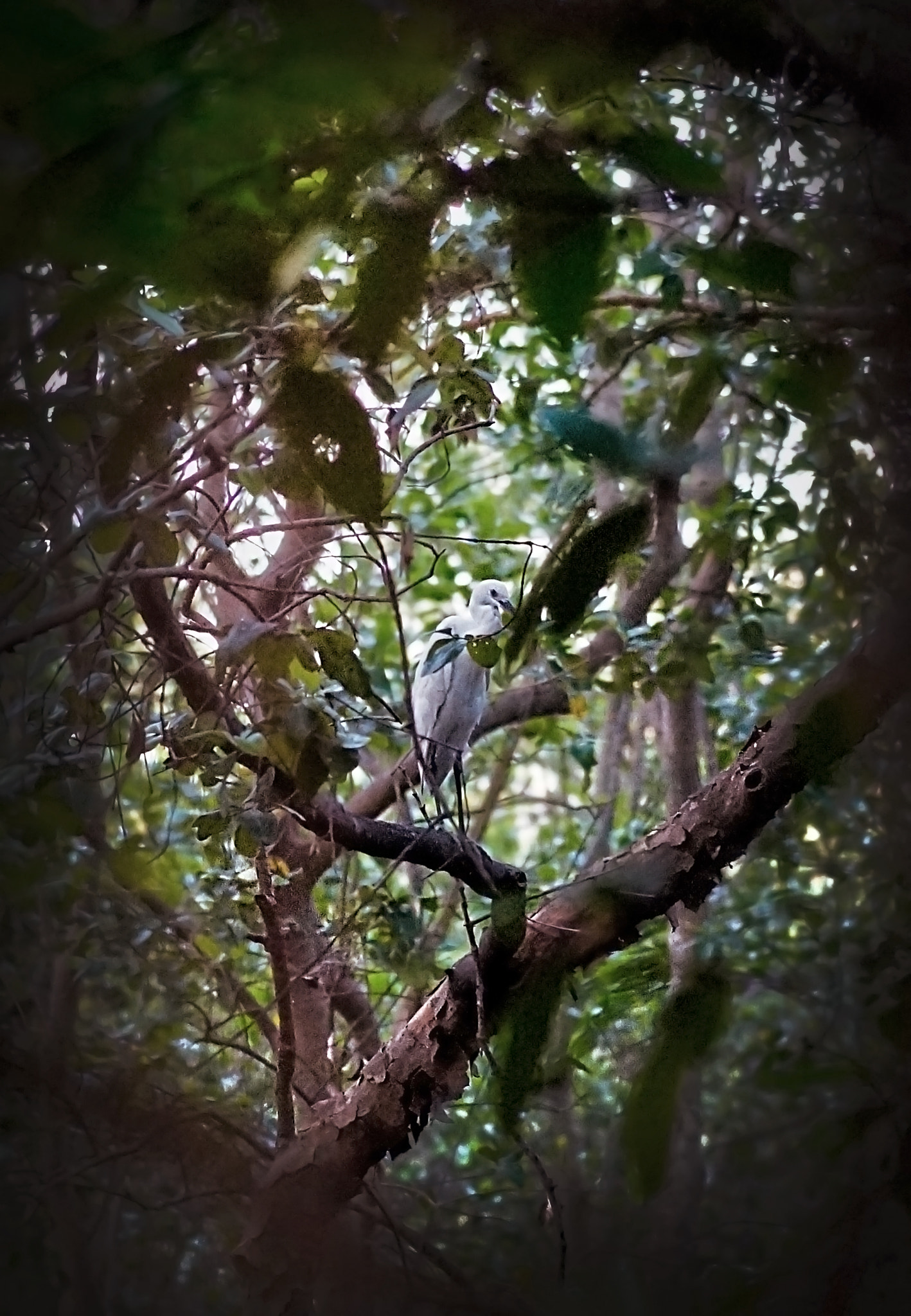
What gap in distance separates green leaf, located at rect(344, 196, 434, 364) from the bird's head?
125 millimetres

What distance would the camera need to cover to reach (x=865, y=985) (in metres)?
0.45

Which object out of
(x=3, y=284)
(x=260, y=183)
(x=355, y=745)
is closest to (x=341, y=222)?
(x=260, y=183)

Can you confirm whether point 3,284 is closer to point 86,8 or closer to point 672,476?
point 86,8

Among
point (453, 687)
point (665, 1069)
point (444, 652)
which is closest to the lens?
point (665, 1069)

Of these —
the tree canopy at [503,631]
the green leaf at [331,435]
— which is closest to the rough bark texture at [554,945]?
the tree canopy at [503,631]

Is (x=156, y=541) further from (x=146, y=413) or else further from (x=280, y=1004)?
(x=280, y=1004)

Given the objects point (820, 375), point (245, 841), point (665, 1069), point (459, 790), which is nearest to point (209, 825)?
point (245, 841)

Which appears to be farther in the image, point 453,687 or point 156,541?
point 453,687

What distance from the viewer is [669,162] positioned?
0.48 meters

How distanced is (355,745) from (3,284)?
0.87ft

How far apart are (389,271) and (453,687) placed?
0.27 meters

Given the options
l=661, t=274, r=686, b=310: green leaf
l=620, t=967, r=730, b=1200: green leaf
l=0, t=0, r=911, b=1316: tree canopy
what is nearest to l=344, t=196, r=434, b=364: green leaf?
l=0, t=0, r=911, b=1316: tree canopy

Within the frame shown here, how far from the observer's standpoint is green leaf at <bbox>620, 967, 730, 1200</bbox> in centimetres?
45

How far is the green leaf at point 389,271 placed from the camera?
1.60ft
